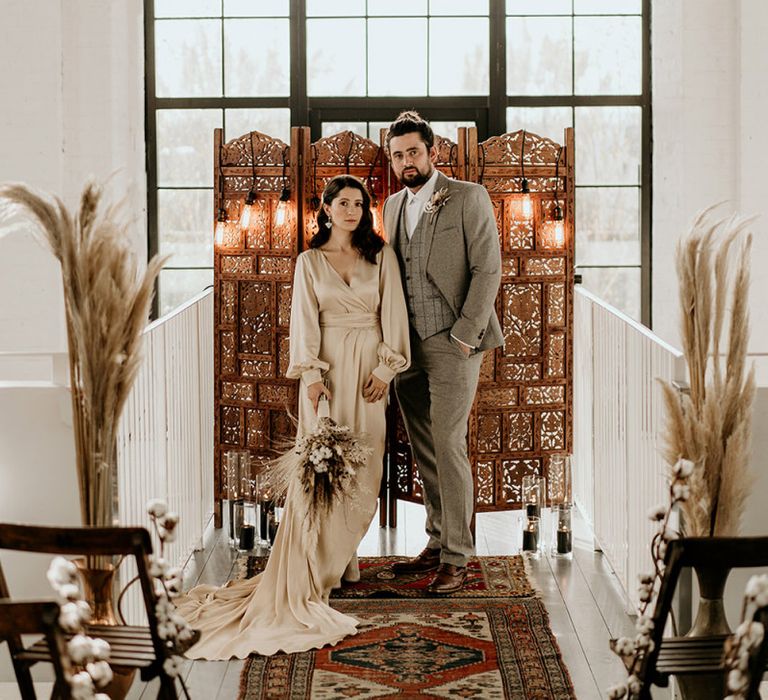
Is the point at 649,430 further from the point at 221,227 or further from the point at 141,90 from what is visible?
the point at 141,90

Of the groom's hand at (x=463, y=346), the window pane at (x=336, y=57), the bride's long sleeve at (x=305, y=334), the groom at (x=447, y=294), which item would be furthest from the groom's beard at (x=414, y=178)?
the window pane at (x=336, y=57)

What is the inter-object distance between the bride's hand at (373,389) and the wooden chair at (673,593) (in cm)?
214

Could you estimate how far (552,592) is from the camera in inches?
217

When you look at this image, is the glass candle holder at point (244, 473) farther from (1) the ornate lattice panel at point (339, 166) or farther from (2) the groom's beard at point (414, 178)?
(2) the groom's beard at point (414, 178)

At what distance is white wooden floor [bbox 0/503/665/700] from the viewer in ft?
14.6

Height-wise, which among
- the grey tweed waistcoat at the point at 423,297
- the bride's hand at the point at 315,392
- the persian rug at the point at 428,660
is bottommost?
the persian rug at the point at 428,660

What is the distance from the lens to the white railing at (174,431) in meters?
4.58

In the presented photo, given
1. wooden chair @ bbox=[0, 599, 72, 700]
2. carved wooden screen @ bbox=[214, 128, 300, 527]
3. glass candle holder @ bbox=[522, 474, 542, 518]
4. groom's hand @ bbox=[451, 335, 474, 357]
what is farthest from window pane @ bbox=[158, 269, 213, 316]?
wooden chair @ bbox=[0, 599, 72, 700]

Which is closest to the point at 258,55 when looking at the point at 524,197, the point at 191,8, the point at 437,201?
the point at 191,8

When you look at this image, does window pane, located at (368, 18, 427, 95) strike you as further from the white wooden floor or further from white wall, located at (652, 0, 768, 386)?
the white wooden floor

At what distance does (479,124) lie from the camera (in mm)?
8562

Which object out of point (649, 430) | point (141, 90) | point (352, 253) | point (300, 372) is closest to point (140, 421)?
point (300, 372)

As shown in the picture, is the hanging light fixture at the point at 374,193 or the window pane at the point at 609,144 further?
the window pane at the point at 609,144

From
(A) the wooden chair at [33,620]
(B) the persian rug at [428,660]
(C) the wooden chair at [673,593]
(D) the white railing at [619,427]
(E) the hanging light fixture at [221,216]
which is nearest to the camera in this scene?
(A) the wooden chair at [33,620]
